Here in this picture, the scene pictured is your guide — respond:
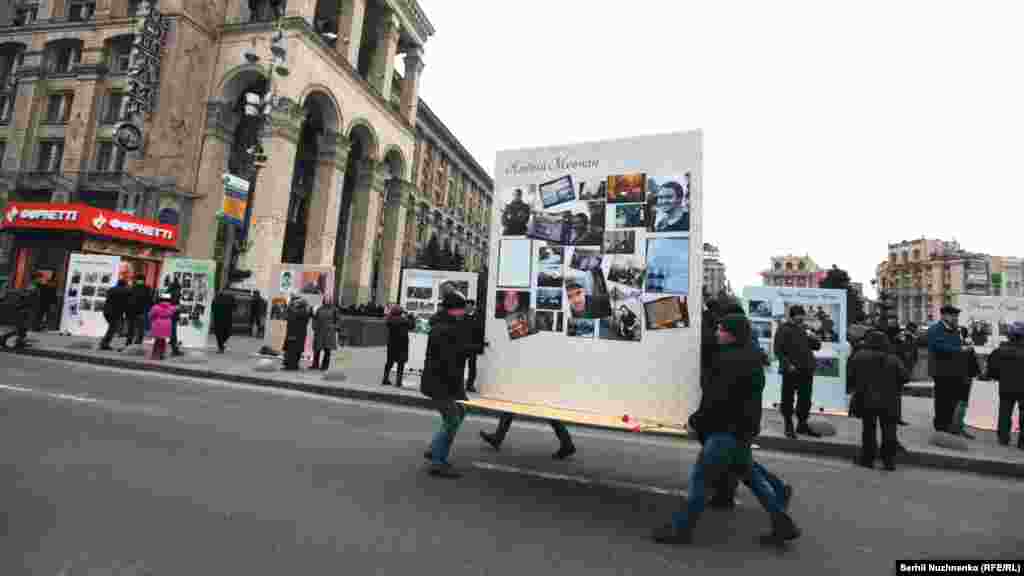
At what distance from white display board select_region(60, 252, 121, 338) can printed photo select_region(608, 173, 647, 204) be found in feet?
52.0

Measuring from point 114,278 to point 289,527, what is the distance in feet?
50.5

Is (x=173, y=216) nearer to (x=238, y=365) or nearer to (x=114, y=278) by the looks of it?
(x=114, y=278)

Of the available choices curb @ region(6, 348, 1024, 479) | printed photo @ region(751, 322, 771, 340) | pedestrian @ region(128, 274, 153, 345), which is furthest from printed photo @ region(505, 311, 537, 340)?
pedestrian @ region(128, 274, 153, 345)

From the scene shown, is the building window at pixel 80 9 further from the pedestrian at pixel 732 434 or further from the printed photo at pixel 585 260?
the pedestrian at pixel 732 434

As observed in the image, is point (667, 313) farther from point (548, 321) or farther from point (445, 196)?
point (445, 196)

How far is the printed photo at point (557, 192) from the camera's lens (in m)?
5.01

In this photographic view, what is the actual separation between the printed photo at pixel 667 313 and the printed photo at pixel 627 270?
0.77ft

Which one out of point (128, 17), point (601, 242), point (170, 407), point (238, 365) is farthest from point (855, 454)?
point (128, 17)

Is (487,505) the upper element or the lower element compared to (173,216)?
lower

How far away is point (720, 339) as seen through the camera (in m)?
3.68

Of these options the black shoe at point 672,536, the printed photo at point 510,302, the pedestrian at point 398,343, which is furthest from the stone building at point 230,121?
the black shoe at point 672,536

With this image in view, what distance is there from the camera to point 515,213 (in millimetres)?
5250

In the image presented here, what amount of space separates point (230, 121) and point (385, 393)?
71.0 feet

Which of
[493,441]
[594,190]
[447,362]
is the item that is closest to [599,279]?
[594,190]
